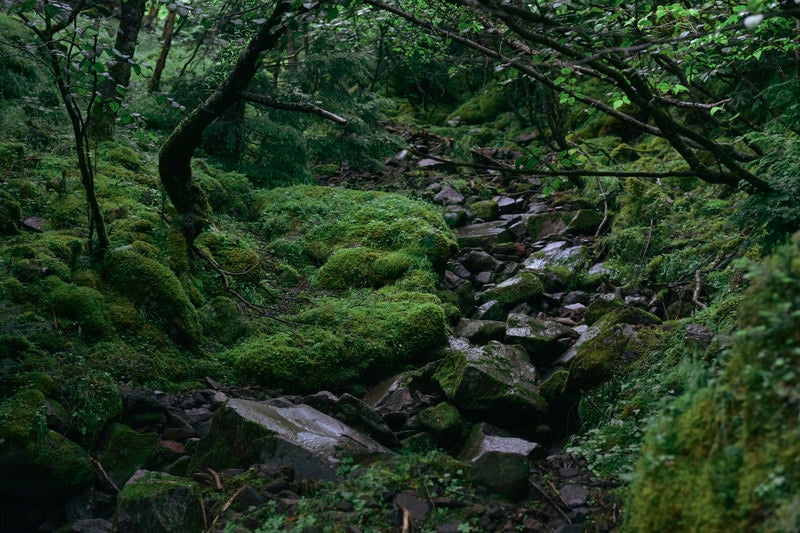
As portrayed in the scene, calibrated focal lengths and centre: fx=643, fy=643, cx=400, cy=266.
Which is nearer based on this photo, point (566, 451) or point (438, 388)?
point (566, 451)

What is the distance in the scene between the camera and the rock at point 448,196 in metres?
11.0

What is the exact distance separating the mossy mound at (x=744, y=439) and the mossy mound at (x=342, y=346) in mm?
3504

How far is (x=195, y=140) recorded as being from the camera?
6441 mm

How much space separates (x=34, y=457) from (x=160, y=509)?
1.01 m

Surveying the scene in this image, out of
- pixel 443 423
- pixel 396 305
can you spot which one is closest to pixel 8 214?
pixel 396 305

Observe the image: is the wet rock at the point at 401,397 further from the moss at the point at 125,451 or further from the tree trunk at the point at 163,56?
the tree trunk at the point at 163,56

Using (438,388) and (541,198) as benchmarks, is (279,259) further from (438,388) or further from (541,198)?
(541,198)

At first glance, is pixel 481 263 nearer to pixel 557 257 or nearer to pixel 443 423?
pixel 557 257

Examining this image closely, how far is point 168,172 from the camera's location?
653 centimetres

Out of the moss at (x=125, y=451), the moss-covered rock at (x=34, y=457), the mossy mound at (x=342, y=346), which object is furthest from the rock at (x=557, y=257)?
the moss-covered rock at (x=34, y=457)

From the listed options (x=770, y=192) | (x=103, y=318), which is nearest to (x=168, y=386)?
(x=103, y=318)

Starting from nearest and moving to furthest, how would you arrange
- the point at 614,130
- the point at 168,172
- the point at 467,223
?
the point at 168,172, the point at 467,223, the point at 614,130

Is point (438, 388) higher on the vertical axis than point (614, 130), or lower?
lower

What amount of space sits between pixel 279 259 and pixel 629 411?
4.90 metres
